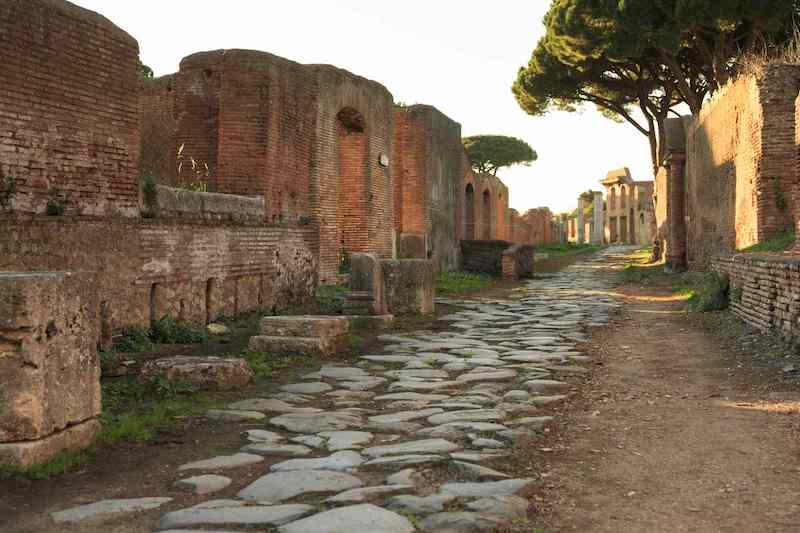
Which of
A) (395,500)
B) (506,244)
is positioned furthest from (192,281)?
(506,244)

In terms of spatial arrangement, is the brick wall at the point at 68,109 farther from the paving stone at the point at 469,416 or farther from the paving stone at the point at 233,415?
the paving stone at the point at 469,416

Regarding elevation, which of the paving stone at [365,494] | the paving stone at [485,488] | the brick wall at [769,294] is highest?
the brick wall at [769,294]

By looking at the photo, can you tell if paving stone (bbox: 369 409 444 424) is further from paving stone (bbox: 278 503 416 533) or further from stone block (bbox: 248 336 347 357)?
stone block (bbox: 248 336 347 357)

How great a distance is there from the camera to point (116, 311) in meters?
7.12

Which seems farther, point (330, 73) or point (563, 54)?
point (563, 54)

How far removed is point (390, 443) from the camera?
4180 millimetres

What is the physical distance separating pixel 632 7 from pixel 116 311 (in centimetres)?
1703

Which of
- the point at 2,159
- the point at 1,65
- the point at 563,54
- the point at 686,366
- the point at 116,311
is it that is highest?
the point at 563,54

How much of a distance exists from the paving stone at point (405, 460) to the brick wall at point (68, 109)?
4184 millimetres

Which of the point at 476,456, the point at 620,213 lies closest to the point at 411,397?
the point at 476,456

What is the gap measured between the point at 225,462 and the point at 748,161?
11830 mm

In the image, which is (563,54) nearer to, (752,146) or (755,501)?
(752,146)

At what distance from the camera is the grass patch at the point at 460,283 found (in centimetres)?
1608

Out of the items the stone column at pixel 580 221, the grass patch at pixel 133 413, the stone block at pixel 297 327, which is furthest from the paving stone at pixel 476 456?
the stone column at pixel 580 221
